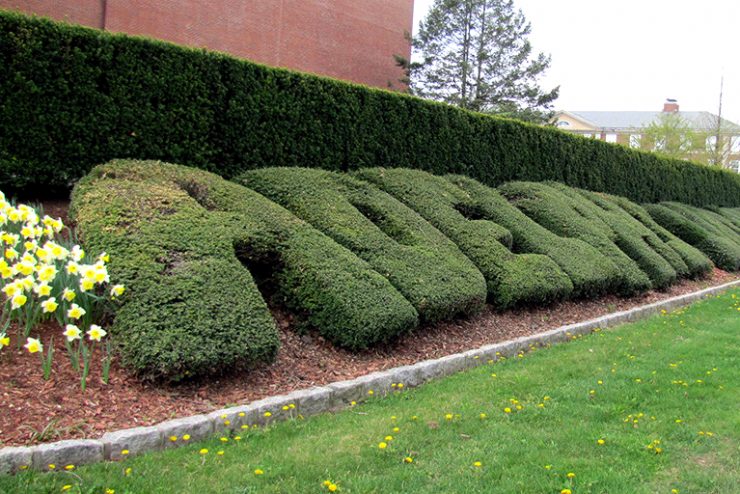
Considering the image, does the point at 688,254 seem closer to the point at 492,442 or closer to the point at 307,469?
the point at 492,442

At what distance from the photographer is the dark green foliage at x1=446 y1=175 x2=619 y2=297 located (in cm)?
905

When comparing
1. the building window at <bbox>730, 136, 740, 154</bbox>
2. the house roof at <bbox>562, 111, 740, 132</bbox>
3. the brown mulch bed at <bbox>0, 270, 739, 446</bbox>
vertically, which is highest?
the house roof at <bbox>562, 111, 740, 132</bbox>

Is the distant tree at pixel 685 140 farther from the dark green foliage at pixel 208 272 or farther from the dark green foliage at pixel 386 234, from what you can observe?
the dark green foliage at pixel 208 272

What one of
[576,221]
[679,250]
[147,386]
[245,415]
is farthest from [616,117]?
[147,386]

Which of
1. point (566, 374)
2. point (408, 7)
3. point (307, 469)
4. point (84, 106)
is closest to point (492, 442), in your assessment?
point (307, 469)

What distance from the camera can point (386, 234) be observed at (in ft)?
24.8

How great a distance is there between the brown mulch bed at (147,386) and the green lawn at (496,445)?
0.44 metres

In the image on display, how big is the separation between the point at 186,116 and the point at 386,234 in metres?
2.96

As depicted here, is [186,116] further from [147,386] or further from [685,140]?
[685,140]

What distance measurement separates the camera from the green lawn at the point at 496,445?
3238 millimetres

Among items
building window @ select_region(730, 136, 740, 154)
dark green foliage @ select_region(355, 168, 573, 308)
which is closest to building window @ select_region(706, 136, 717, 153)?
building window @ select_region(730, 136, 740, 154)

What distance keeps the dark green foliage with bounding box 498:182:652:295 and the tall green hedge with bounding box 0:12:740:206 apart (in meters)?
1.15

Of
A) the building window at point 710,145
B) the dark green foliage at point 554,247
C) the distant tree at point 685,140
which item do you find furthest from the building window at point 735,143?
the dark green foliage at point 554,247

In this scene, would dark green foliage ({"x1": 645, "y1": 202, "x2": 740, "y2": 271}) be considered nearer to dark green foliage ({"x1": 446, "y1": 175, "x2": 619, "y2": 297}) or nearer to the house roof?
dark green foliage ({"x1": 446, "y1": 175, "x2": 619, "y2": 297})
